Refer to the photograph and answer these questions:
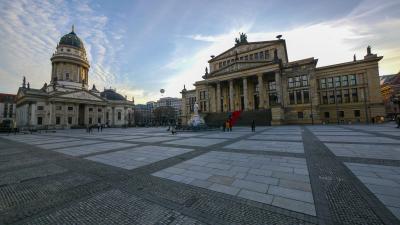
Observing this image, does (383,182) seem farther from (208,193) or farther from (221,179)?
(208,193)

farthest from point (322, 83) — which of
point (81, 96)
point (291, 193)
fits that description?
point (81, 96)

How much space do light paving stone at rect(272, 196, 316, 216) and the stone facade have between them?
108ft

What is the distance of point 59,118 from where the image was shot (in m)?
57.0

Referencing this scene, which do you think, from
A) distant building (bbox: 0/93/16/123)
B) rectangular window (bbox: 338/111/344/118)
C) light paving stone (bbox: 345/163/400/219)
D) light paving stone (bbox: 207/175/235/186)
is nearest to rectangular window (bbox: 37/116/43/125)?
distant building (bbox: 0/93/16/123)

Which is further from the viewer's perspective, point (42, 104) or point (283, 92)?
point (42, 104)

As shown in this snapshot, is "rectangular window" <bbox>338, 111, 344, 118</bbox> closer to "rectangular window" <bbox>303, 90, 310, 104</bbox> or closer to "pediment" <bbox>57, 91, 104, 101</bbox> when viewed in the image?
"rectangular window" <bbox>303, 90, 310, 104</bbox>

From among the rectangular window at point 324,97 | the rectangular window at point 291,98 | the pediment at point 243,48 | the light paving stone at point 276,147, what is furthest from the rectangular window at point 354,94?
the light paving stone at point 276,147

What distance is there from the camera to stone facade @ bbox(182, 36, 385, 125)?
37.2 m

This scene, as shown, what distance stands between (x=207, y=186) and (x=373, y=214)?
10.5 ft

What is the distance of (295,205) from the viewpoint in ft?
10.6

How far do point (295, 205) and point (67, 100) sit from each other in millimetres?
73290

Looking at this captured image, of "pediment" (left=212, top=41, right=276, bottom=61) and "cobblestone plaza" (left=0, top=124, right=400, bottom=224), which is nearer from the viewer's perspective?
"cobblestone plaza" (left=0, top=124, right=400, bottom=224)

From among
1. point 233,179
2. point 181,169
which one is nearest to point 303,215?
point 233,179

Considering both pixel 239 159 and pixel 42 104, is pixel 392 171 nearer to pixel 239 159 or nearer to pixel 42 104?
pixel 239 159
